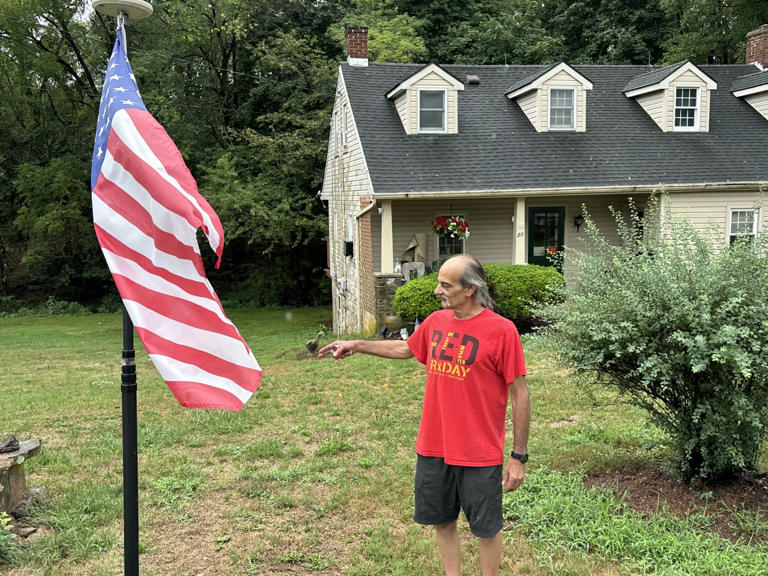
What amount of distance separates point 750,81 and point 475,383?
732 inches

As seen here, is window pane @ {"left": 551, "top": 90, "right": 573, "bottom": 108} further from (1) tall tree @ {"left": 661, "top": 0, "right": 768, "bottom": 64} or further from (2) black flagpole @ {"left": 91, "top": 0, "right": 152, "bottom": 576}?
(2) black flagpole @ {"left": 91, "top": 0, "right": 152, "bottom": 576}

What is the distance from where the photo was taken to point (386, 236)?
562 inches

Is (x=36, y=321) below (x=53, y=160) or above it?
below

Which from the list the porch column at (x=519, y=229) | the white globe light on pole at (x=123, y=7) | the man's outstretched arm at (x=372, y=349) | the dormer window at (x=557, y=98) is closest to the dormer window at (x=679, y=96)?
the dormer window at (x=557, y=98)

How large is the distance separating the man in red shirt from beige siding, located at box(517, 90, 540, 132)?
14.3 m

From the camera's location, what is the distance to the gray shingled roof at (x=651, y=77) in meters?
17.0

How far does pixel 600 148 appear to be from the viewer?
16344 millimetres

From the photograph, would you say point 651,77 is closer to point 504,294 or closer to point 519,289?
point 519,289

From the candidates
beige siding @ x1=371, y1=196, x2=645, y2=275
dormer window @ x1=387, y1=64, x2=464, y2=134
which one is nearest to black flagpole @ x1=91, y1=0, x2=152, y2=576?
beige siding @ x1=371, y1=196, x2=645, y2=275

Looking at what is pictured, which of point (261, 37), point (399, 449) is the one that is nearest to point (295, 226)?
point (261, 37)

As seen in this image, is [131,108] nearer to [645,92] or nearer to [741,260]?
[741,260]

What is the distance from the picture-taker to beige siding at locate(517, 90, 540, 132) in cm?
1661

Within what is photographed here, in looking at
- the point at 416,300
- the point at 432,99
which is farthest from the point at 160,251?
the point at 432,99

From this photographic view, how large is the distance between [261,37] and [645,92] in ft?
50.7
